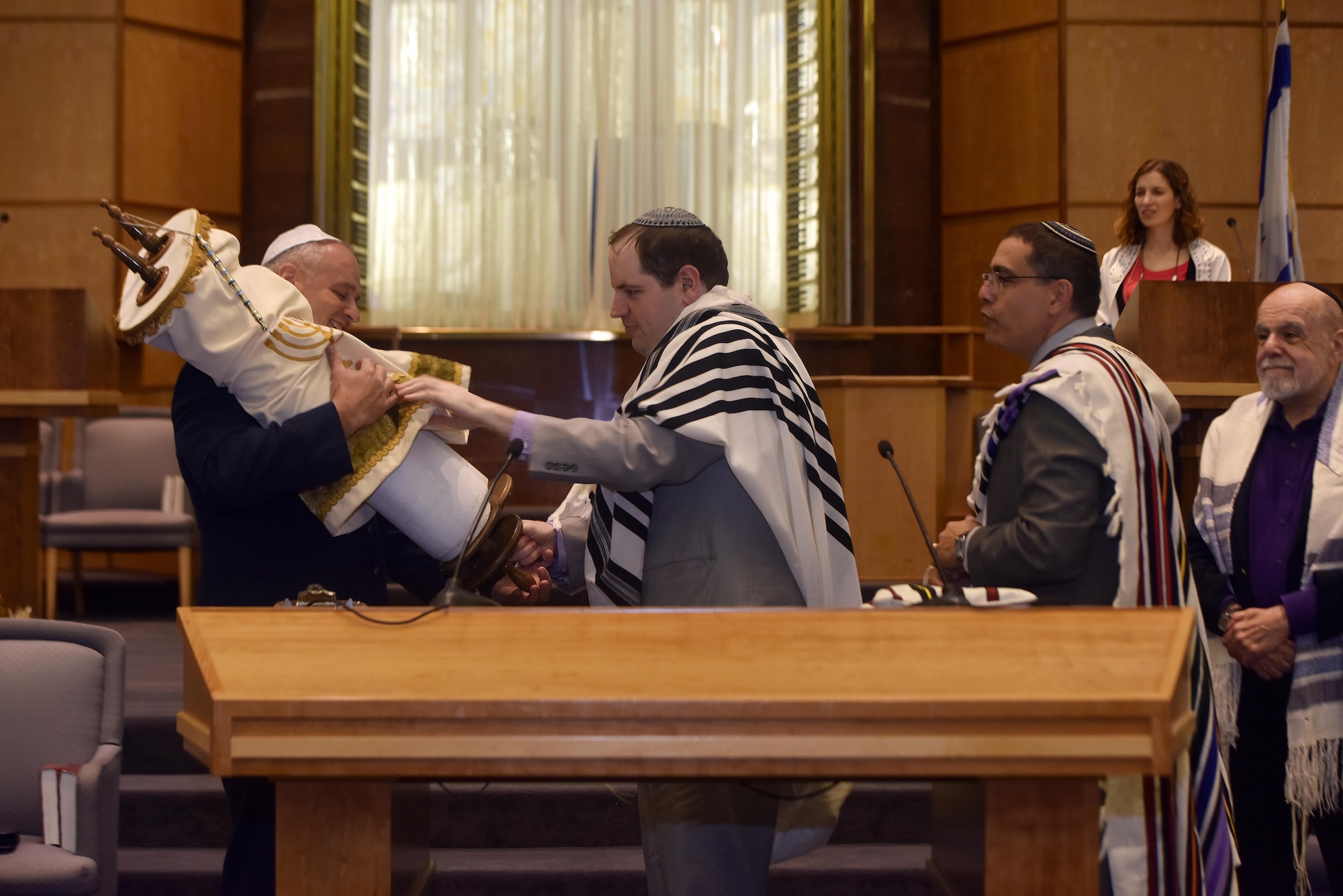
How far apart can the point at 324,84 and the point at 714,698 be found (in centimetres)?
731

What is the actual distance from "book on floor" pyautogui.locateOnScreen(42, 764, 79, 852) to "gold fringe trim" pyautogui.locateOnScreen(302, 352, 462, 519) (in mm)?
1001

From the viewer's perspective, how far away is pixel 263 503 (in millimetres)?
2156

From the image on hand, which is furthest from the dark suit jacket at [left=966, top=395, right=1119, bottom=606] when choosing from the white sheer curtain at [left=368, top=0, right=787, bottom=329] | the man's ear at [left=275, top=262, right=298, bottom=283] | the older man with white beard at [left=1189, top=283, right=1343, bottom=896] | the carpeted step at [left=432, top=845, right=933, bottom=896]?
the white sheer curtain at [left=368, top=0, right=787, bottom=329]

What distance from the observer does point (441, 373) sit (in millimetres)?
2406

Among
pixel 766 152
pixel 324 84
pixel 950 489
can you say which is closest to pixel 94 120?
pixel 324 84

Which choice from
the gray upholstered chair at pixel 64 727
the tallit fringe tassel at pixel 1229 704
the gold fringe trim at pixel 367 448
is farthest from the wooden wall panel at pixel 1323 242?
the gray upholstered chair at pixel 64 727

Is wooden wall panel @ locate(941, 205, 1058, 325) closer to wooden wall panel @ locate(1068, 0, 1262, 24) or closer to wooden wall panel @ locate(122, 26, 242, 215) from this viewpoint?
wooden wall panel @ locate(1068, 0, 1262, 24)

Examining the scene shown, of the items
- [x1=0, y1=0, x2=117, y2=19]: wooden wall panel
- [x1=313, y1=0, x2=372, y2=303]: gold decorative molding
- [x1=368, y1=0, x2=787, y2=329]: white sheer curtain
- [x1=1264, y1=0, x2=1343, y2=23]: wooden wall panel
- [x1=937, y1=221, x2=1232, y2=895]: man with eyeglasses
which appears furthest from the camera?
[x1=368, y1=0, x2=787, y2=329]: white sheer curtain

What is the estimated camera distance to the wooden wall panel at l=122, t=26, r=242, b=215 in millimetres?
7219

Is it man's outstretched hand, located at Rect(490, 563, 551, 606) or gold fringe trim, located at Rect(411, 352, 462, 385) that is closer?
gold fringe trim, located at Rect(411, 352, 462, 385)

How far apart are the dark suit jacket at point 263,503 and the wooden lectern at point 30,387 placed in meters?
2.37

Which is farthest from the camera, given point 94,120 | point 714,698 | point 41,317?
point 94,120

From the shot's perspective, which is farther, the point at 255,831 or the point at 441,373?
the point at 441,373

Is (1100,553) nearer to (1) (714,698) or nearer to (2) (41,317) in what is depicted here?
(1) (714,698)
